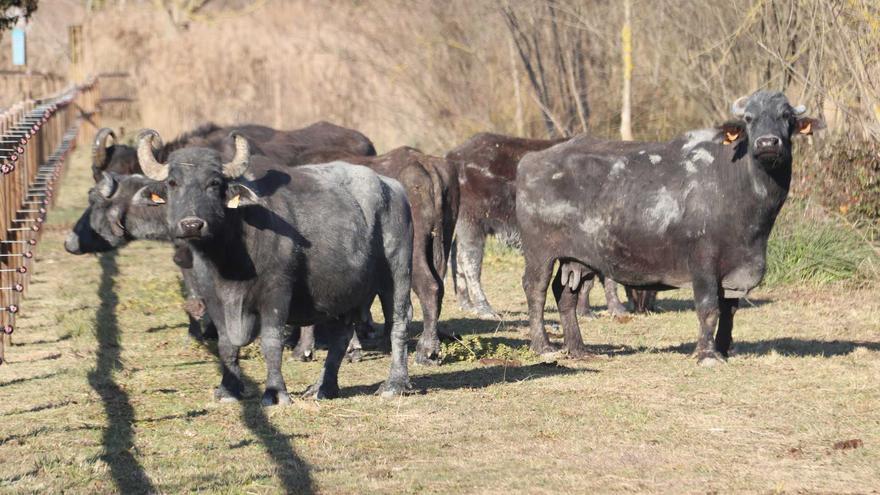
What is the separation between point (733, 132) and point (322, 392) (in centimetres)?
429

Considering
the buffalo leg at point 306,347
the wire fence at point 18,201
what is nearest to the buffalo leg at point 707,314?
the buffalo leg at point 306,347

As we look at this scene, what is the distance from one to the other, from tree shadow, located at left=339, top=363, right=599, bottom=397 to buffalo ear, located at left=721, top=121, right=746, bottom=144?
2315 mm

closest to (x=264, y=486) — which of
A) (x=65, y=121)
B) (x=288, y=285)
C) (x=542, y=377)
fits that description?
(x=288, y=285)

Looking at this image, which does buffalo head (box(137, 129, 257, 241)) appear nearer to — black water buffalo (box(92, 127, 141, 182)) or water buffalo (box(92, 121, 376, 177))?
water buffalo (box(92, 121, 376, 177))

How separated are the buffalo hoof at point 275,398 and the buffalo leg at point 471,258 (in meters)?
6.28

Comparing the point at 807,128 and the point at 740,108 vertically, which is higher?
the point at 740,108

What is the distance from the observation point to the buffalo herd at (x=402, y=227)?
9.39m

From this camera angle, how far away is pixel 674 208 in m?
11.5

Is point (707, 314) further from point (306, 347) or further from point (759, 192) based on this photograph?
point (306, 347)

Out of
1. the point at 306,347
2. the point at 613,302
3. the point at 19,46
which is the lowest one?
the point at 306,347

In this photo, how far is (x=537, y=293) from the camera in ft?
40.1

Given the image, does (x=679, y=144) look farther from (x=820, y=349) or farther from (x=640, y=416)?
(x=640, y=416)

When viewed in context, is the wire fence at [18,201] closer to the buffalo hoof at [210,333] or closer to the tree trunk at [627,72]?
the buffalo hoof at [210,333]

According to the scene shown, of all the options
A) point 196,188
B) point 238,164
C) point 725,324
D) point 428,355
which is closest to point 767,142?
point 725,324
